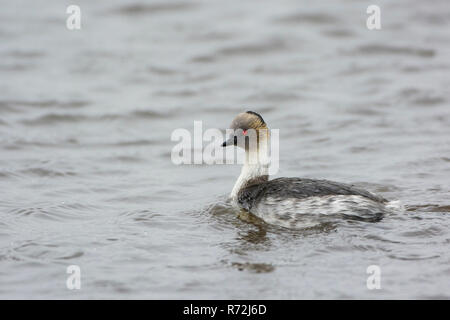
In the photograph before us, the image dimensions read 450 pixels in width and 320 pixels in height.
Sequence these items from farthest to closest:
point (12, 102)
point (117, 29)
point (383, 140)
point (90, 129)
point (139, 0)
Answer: point (139, 0), point (117, 29), point (12, 102), point (90, 129), point (383, 140)

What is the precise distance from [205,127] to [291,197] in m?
4.86

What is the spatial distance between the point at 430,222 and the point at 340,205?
0.98 m

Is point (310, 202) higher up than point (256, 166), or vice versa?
point (256, 166)

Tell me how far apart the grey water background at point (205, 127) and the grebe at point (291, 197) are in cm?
15

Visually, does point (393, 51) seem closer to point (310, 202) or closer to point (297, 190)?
point (297, 190)

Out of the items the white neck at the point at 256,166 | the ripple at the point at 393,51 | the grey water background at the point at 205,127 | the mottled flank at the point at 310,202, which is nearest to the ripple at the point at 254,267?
the grey water background at the point at 205,127

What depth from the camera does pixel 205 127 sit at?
12.5 metres

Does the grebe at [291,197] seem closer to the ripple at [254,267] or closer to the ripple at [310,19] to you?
the ripple at [254,267]

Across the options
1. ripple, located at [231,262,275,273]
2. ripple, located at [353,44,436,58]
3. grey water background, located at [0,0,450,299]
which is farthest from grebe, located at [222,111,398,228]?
ripple, located at [353,44,436,58]

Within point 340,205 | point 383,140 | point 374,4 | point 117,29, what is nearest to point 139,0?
point 117,29

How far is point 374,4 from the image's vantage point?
17578mm

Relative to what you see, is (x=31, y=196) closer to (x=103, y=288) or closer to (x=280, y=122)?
(x=103, y=288)

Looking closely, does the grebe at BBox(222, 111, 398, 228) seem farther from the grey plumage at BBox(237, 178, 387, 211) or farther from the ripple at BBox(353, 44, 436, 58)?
the ripple at BBox(353, 44, 436, 58)

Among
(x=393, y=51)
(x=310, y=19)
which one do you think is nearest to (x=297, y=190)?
(x=393, y=51)
